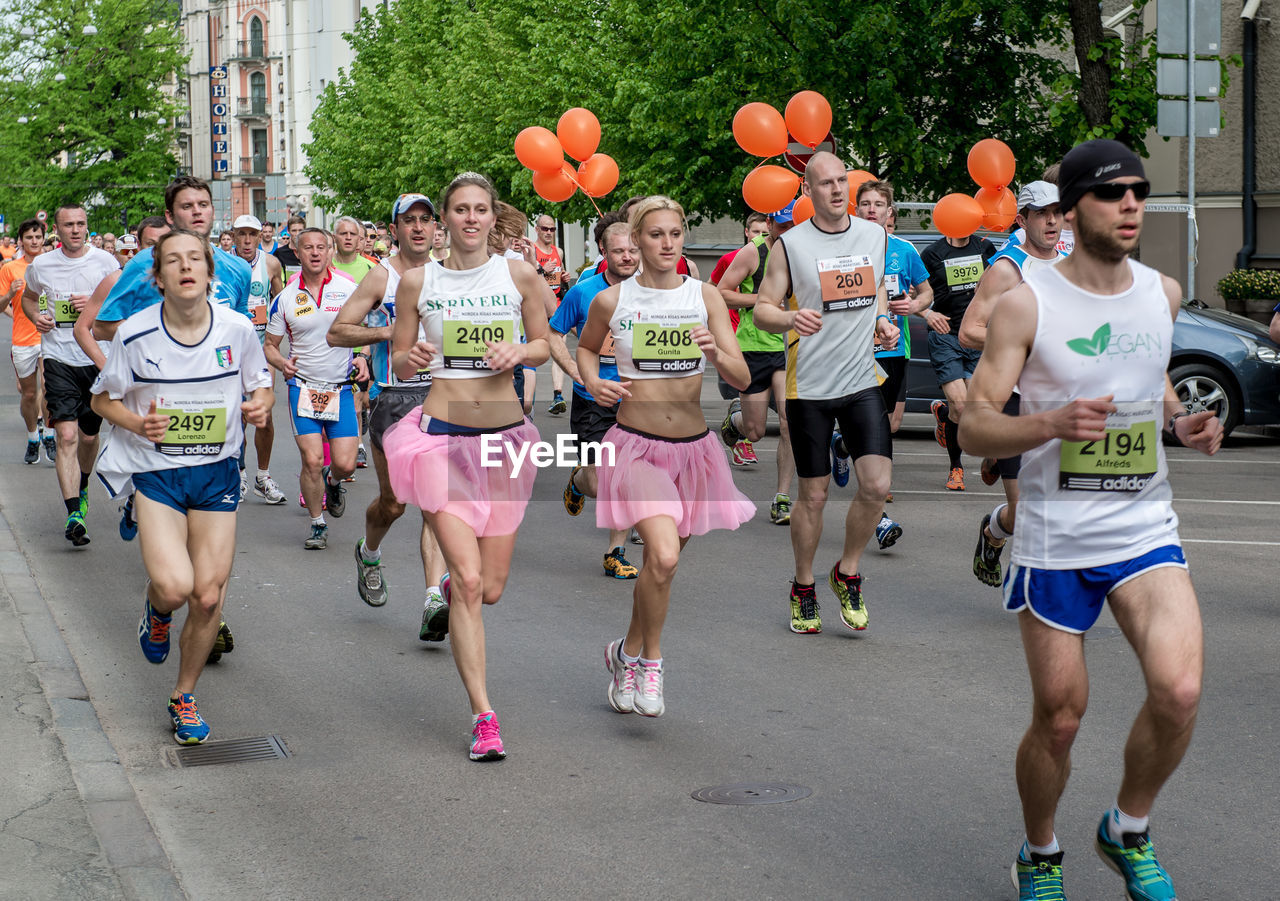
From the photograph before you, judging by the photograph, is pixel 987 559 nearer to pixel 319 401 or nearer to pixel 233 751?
pixel 233 751

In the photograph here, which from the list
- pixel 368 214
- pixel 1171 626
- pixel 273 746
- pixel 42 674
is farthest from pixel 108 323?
pixel 368 214

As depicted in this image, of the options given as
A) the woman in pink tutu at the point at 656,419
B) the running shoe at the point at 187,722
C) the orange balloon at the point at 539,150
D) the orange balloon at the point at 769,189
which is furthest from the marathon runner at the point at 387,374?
the orange balloon at the point at 539,150

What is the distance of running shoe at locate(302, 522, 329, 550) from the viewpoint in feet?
34.2

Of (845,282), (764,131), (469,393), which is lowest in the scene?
(469,393)

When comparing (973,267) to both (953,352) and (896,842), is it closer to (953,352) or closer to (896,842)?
(953,352)

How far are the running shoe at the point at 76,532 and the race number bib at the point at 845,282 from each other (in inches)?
203

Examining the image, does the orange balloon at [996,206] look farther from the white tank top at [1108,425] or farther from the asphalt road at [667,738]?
the white tank top at [1108,425]

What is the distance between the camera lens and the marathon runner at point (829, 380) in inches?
308

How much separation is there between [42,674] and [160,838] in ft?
7.12

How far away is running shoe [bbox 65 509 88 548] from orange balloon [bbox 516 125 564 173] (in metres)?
5.26

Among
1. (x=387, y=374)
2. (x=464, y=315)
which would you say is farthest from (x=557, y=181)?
(x=464, y=315)

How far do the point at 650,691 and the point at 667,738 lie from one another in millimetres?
195

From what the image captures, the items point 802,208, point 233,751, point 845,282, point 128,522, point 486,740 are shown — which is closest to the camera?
point 486,740

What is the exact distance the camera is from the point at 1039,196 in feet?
27.1
